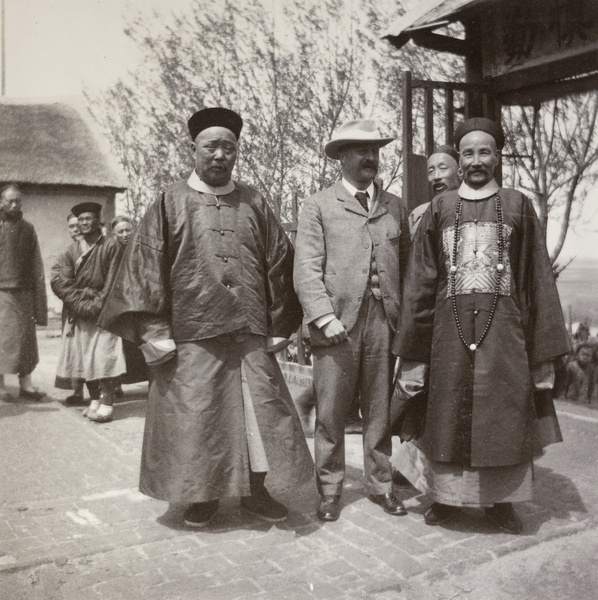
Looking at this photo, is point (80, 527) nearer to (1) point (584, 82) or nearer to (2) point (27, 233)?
(2) point (27, 233)

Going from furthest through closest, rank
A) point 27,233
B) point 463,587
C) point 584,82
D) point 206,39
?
point 206,39 < point 27,233 < point 584,82 < point 463,587

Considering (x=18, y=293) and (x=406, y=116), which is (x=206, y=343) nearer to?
(x=406, y=116)

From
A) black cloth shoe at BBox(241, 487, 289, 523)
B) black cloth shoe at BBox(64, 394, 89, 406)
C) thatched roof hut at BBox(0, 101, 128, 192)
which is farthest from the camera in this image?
thatched roof hut at BBox(0, 101, 128, 192)

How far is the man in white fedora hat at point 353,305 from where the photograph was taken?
370 cm

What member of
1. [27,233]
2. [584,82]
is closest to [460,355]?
[584,82]

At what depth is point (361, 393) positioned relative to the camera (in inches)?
150

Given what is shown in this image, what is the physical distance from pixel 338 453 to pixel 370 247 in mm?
1118

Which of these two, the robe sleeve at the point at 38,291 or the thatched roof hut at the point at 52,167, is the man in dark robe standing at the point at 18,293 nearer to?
the robe sleeve at the point at 38,291

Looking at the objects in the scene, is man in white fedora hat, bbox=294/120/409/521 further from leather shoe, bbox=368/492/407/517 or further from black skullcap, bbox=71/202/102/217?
black skullcap, bbox=71/202/102/217

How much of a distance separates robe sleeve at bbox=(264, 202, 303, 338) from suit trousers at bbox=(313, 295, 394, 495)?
21 cm

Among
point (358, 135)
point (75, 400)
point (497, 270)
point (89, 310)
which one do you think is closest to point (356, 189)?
point (358, 135)

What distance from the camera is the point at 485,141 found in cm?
348

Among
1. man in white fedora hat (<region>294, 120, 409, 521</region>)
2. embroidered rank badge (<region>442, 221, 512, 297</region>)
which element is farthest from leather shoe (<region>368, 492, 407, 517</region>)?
embroidered rank badge (<region>442, 221, 512, 297</region>)

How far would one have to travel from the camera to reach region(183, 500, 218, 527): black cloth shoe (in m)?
3.55
